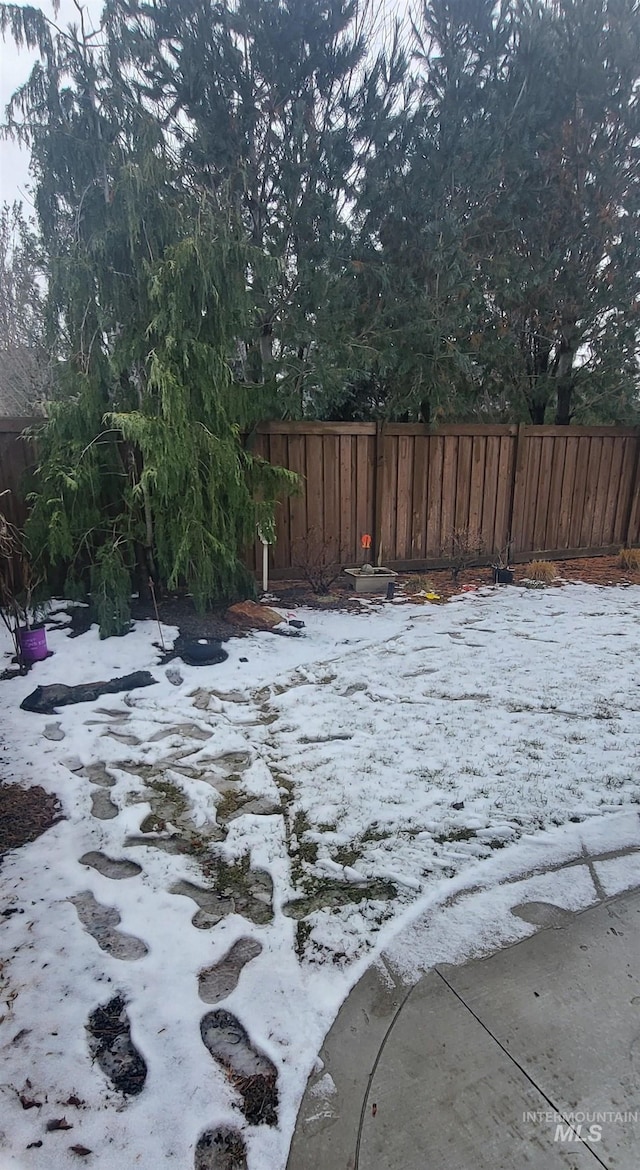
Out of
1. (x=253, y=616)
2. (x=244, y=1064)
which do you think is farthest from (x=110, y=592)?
(x=244, y=1064)

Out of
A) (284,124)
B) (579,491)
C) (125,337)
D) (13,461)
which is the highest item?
(284,124)

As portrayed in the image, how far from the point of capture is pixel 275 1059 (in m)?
1.39

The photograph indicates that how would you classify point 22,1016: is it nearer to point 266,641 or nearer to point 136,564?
point 266,641

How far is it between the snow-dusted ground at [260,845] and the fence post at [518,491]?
3188 millimetres

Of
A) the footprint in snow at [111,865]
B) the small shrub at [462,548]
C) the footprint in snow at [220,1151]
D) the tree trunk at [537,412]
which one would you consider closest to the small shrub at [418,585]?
the small shrub at [462,548]

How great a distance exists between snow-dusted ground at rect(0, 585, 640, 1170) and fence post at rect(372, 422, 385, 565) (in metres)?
2.39

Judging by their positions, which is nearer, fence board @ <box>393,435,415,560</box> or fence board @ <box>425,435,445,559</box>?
fence board @ <box>393,435,415,560</box>

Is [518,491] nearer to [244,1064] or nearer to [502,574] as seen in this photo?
[502,574]

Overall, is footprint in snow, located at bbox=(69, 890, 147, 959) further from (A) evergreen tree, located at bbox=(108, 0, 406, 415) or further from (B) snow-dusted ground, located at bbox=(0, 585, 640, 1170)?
(A) evergreen tree, located at bbox=(108, 0, 406, 415)

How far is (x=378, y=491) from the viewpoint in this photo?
6.16 meters

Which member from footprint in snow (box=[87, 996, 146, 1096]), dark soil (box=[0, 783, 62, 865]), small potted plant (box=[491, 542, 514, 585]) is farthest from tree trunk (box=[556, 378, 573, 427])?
footprint in snow (box=[87, 996, 146, 1096])

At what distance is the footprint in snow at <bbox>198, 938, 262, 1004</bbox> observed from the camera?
1556 millimetres

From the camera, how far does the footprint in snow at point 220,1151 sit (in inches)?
46.4

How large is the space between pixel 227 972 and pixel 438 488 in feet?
18.3
